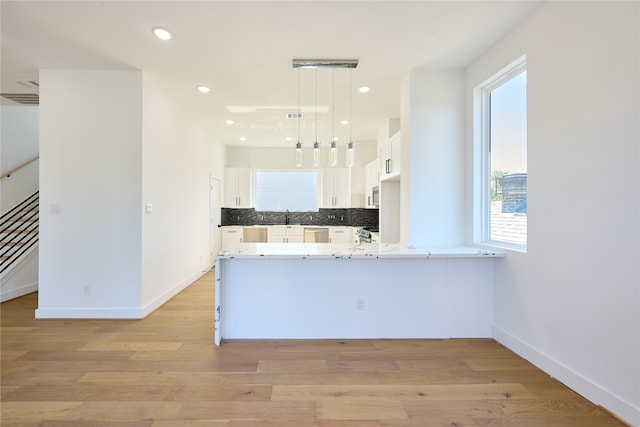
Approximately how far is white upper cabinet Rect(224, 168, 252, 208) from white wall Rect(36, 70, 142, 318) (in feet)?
11.3

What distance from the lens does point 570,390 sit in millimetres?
1971

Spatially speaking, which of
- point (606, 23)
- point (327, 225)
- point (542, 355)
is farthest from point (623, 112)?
point (327, 225)

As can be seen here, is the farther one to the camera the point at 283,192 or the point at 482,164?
the point at 283,192

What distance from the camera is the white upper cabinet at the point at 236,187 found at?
264 inches

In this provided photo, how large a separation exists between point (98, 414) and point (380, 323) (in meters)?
2.17

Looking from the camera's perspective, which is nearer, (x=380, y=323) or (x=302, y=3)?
(x=302, y=3)

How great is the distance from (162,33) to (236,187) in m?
4.36

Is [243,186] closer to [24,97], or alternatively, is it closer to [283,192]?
[283,192]

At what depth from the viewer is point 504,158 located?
2.75 meters

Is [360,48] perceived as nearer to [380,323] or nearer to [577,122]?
[577,122]

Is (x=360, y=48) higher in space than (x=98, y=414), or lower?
higher

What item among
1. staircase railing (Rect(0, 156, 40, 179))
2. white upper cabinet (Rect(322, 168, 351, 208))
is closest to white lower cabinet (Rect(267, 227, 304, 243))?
white upper cabinet (Rect(322, 168, 351, 208))

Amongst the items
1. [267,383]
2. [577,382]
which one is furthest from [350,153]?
[577,382]

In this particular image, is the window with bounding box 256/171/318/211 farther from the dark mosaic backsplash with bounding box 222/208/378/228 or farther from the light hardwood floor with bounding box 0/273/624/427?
the light hardwood floor with bounding box 0/273/624/427
